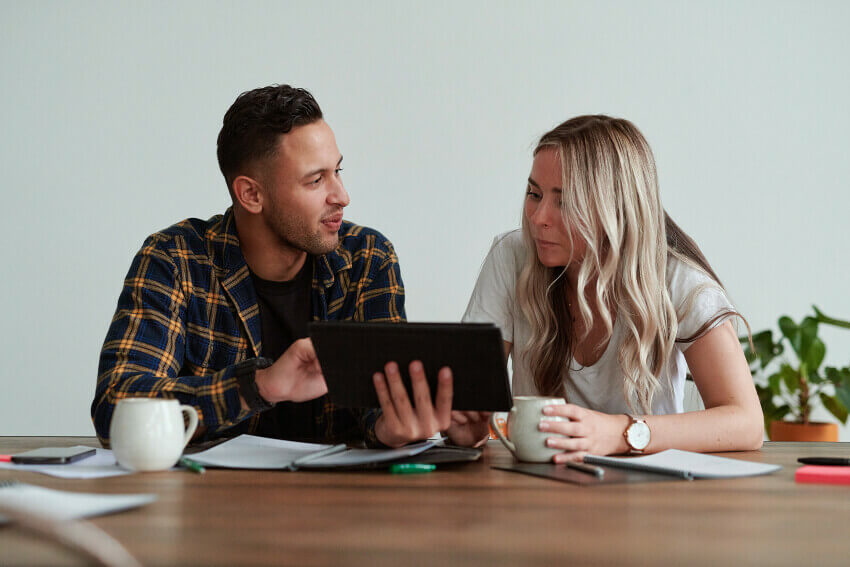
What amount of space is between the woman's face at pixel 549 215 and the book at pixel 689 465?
557mm

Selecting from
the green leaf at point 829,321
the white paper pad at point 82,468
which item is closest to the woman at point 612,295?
the white paper pad at point 82,468

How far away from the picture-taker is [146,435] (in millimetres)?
1137

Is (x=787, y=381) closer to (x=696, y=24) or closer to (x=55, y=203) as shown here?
(x=696, y=24)

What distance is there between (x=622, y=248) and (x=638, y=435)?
1.68 ft

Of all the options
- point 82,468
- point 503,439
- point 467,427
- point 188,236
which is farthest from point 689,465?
point 188,236

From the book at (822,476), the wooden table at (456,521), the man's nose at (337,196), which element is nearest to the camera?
the wooden table at (456,521)

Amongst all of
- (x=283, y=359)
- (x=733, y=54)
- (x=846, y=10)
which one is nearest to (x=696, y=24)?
(x=733, y=54)

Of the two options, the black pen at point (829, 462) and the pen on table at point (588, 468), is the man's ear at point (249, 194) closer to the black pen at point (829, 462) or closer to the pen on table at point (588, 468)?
the pen on table at point (588, 468)

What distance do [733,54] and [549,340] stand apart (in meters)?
2.16

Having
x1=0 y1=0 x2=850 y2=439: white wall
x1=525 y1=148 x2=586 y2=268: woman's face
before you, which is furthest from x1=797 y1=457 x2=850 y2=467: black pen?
x1=0 y1=0 x2=850 y2=439: white wall

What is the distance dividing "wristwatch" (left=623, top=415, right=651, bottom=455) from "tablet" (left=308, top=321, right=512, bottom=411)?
225mm

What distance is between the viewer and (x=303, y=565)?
2.27 feet

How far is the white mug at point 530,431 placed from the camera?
1.22 metres

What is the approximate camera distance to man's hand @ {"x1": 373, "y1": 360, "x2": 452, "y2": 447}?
121 cm
